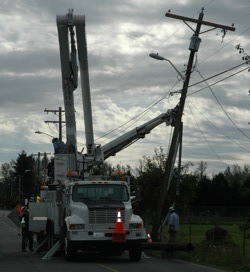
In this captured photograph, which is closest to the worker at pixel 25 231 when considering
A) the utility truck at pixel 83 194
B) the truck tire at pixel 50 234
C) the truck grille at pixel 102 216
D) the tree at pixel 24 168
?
the utility truck at pixel 83 194

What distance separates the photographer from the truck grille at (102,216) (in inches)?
820

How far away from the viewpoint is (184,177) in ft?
193

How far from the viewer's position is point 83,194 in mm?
21656

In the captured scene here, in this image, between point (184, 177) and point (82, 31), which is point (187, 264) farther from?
point (184, 177)

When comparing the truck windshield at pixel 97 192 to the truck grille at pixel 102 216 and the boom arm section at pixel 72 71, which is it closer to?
the truck grille at pixel 102 216

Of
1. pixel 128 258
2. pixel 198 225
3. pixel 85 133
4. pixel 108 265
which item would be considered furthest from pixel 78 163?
pixel 198 225

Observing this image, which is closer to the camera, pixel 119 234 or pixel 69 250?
pixel 119 234

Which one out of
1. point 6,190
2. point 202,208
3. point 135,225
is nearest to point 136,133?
point 135,225

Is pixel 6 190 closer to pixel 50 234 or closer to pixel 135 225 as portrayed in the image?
pixel 50 234

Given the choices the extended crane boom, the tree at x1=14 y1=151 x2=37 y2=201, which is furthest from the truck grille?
the tree at x1=14 y1=151 x2=37 y2=201

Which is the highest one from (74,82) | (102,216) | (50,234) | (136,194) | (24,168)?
(24,168)

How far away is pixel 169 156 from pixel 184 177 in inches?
1238

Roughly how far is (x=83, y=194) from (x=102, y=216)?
3.81 feet

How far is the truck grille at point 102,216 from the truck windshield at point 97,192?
2.58ft
